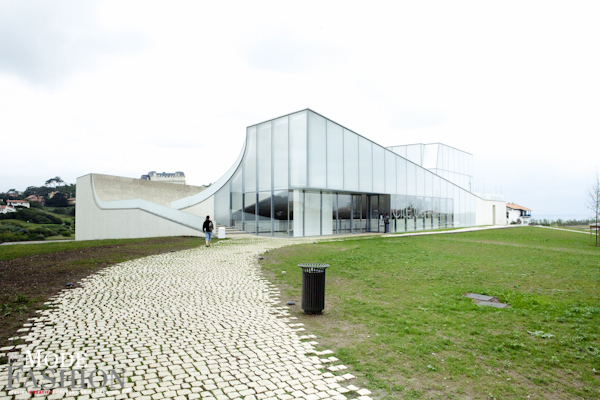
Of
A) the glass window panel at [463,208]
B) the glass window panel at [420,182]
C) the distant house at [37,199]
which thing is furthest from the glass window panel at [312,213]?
the distant house at [37,199]

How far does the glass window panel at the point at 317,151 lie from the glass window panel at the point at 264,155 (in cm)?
341

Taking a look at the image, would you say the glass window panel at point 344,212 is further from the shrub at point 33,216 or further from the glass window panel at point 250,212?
the shrub at point 33,216

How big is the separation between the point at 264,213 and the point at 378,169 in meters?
11.0

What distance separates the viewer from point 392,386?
385cm

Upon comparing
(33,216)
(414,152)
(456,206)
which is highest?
(414,152)

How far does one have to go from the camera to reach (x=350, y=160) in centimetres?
2648

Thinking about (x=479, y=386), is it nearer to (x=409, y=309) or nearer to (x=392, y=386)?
(x=392, y=386)

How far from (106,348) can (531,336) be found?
20.9ft

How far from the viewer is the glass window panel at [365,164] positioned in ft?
90.2

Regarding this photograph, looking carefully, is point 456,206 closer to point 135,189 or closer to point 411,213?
point 411,213

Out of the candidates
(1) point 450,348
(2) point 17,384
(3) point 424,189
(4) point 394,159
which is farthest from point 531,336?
(3) point 424,189

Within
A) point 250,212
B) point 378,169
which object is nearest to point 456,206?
point 378,169

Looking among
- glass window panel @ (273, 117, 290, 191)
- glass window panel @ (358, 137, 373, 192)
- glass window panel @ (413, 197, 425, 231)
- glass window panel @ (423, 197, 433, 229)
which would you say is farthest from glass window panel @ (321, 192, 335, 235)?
glass window panel @ (423, 197, 433, 229)

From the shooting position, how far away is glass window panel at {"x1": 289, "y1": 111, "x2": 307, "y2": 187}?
23078 mm
